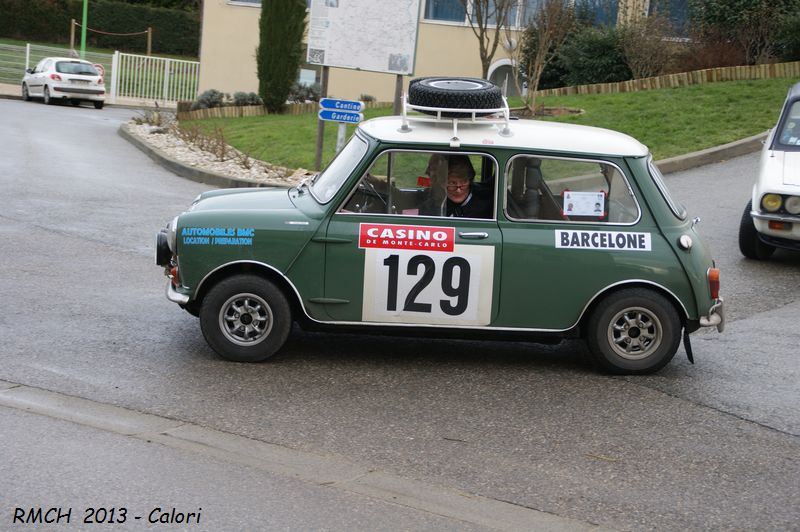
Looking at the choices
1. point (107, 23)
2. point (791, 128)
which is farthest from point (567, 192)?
point (107, 23)

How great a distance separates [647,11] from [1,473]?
999 inches

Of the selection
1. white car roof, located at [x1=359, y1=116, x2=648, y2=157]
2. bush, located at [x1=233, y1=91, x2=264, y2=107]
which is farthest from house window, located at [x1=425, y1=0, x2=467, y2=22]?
white car roof, located at [x1=359, y1=116, x2=648, y2=157]

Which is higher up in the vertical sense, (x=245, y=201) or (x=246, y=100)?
(x=246, y=100)

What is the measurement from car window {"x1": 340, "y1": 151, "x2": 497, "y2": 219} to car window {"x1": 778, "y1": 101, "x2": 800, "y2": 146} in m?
→ 6.11

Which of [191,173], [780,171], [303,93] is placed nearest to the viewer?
[780,171]

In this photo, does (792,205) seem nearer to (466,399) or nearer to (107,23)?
(466,399)

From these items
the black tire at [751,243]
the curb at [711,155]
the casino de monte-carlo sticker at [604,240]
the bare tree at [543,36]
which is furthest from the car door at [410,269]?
the bare tree at [543,36]

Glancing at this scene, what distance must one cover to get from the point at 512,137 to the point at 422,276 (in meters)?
1.16

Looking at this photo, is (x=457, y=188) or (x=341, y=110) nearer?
(x=457, y=188)

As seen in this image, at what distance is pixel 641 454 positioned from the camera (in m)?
5.90

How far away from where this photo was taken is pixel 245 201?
749 centimetres

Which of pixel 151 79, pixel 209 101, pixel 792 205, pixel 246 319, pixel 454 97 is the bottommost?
pixel 246 319

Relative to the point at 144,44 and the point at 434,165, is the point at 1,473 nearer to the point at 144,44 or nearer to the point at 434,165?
the point at 434,165

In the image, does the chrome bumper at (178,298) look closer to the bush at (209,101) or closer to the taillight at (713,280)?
the taillight at (713,280)
